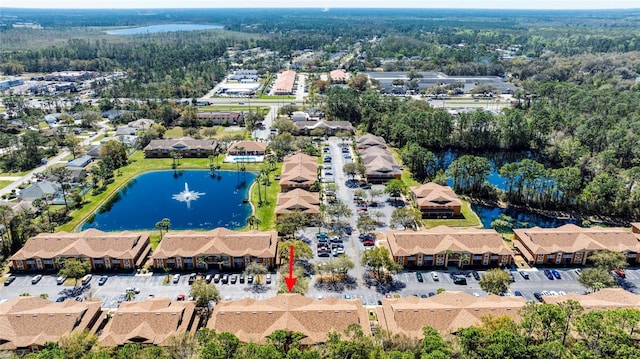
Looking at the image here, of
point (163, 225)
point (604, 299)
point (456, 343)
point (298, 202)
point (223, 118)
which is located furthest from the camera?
point (223, 118)

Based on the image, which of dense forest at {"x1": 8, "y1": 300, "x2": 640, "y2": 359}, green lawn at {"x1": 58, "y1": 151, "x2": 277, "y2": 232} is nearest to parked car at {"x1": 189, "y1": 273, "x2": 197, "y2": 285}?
dense forest at {"x1": 8, "y1": 300, "x2": 640, "y2": 359}

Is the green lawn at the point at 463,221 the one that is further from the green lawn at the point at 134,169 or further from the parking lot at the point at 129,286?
the green lawn at the point at 134,169

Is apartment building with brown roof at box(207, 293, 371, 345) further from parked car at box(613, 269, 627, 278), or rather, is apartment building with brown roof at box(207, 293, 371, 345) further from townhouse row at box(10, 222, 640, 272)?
parked car at box(613, 269, 627, 278)

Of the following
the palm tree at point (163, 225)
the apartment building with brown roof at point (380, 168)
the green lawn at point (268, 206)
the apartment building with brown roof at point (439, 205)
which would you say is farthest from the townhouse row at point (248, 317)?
the apartment building with brown roof at point (380, 168)

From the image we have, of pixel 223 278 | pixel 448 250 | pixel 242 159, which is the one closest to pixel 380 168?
pixel 448 250

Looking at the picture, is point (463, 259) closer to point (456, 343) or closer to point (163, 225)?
point (456, 343)
